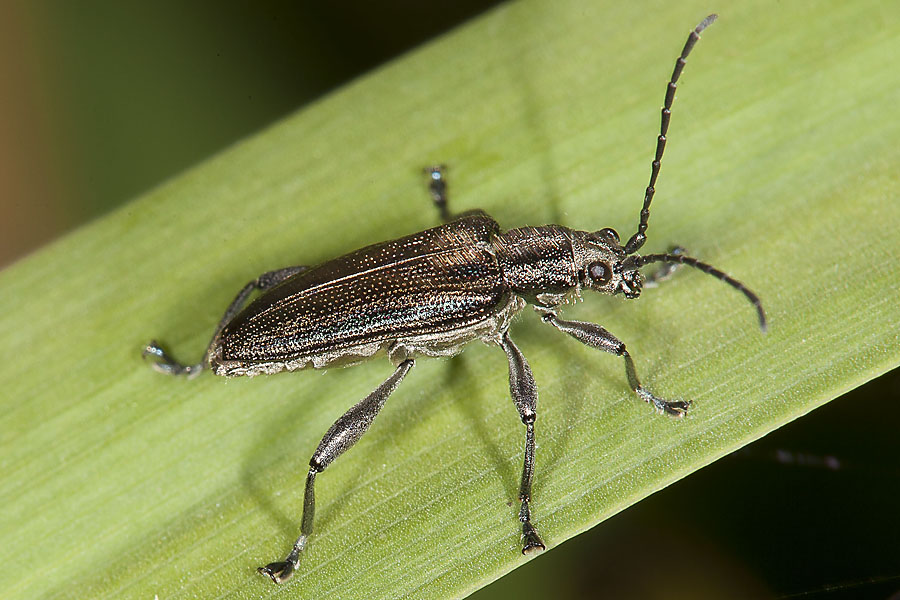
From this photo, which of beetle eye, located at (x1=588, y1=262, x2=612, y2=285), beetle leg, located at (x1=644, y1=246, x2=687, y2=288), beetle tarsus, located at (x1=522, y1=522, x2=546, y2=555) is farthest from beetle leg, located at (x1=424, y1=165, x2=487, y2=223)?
beetle tarsus, located at (x1=522, y1=522, x2=546, y2=555)

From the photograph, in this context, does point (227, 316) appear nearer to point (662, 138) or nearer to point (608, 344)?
point (608, 344)

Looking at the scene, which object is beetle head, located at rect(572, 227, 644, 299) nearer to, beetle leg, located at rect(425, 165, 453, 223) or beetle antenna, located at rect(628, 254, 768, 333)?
beetle antenna, located at rect(628, 254, 768, 333)

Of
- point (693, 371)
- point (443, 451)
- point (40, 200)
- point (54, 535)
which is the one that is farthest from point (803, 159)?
point (40, 200)

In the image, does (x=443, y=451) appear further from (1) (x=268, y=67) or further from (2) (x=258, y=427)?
(1) (x=268, y=67)

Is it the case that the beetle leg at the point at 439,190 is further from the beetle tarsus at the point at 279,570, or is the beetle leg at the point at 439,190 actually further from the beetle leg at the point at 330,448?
the beetle tarsus at the point at 279,570

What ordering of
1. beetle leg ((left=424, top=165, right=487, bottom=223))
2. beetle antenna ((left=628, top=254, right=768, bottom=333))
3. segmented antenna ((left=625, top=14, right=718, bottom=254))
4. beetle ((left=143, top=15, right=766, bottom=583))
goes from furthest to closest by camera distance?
beetle leg ((left=424, top=165, right=487, bottom=223)) < beetle ((left=143, top=15, right=766, bottom=583)) < segmented antenna ((left=625, top=14, right=718, bottom=254)) < beetle antenna ((left=628, top=254, right=768, bottom=333))

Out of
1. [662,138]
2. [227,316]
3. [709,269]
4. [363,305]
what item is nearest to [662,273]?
[709,269]
